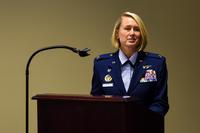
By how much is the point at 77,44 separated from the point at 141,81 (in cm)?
152

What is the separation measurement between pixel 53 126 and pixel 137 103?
15.3 inches

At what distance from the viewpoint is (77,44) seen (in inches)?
148

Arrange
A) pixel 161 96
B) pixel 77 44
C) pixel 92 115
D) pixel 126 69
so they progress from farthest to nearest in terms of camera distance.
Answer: pixel 77 44, pixel 126 69, pixel 161 96, pixel 92 115

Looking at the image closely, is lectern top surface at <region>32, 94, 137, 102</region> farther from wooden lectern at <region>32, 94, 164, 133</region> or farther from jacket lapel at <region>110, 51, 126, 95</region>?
jacket lapel at <region>110, 51, 126, 95</region>

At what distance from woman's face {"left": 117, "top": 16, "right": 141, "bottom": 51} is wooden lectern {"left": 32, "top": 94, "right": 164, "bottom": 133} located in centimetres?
58

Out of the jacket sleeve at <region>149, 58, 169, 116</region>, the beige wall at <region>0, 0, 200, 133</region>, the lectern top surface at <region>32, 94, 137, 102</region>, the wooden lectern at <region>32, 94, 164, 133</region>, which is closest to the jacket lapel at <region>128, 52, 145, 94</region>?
the jacket sleeve at <region>149, 58, 169, 116</region>

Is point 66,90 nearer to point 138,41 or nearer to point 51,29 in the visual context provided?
point 51,29

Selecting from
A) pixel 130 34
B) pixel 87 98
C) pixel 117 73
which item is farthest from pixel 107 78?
pixel 87 98

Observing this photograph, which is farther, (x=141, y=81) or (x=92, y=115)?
(x=141, y=81)

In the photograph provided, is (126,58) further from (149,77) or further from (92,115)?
(92,115)

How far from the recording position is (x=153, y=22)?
3.80m

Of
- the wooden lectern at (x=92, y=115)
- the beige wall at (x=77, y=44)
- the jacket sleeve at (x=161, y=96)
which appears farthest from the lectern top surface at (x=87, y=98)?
the beige wall at (x=77, y=44)
